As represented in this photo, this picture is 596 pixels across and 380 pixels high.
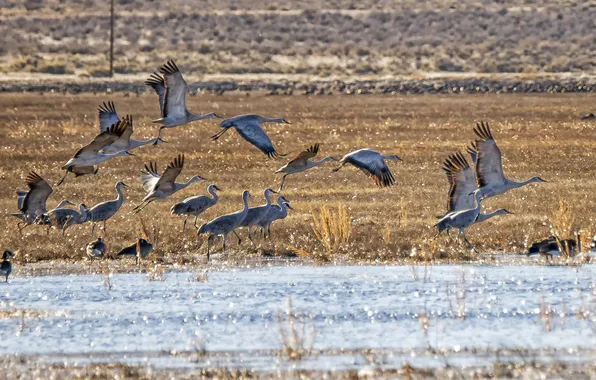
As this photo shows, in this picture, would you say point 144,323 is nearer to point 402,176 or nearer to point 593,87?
point 402,176

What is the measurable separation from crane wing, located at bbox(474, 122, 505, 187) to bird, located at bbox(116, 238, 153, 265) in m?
3.67

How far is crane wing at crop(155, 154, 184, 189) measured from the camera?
14117 mm

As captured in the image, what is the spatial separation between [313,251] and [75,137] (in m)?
15.6

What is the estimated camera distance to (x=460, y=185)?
14.3m

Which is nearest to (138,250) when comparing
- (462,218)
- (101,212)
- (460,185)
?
(101,212)

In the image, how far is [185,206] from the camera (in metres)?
14.8

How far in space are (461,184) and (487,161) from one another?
0.51m

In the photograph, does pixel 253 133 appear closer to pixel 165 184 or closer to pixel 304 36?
pixel 165 184

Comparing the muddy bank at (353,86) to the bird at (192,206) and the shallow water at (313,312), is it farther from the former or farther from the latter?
the shallow water at (313,312)

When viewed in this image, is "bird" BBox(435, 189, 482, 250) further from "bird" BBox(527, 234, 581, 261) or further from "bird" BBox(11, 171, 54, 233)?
"bird" BBox(11, 171, 54, 233)

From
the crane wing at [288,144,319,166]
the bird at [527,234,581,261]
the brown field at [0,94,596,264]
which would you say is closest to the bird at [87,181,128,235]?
the brown field at [0,94,596,264]

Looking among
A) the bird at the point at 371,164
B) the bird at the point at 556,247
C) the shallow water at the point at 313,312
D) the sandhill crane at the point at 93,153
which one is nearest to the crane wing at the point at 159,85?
the sandhill crane at the point at 93,153

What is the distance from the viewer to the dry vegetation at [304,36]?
62.1m

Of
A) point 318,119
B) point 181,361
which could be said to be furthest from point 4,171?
point 181,361
